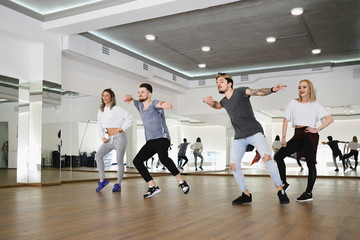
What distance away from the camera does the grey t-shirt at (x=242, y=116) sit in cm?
344

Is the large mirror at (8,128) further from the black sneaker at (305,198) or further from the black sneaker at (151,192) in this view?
the black sneaker at (305,198)

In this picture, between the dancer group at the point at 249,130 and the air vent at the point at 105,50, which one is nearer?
the dancer group at the point at 249,130

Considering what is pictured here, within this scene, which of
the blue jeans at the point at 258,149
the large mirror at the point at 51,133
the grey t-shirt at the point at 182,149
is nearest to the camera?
the blue jeans at the point at 258,149

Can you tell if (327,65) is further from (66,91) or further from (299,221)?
(299,221)

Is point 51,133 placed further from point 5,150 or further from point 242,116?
point 242,116

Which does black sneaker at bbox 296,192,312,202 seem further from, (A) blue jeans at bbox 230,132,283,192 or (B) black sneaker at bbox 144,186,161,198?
(B) black sneaker at bbox 144,186,161,198

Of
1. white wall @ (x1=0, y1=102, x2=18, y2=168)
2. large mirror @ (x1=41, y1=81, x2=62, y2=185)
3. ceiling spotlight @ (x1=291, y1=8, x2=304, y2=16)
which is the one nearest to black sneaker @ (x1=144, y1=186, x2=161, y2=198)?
large mirror @ (x1=41, y1=81, x2=62, y2=185)

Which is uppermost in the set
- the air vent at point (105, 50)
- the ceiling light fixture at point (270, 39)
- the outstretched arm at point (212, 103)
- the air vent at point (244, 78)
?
the ceiling light fixture at point (270, 39)

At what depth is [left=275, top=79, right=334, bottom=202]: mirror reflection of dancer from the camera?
12.3ft

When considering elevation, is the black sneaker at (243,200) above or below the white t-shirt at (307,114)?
below

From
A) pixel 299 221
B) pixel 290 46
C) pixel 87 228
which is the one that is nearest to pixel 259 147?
pixel 299 221

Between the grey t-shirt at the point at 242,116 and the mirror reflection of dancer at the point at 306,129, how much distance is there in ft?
1.78

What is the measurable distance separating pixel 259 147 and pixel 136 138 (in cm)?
619

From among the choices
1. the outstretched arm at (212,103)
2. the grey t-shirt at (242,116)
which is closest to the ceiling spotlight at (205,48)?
the outstretched arm at (212,103)
